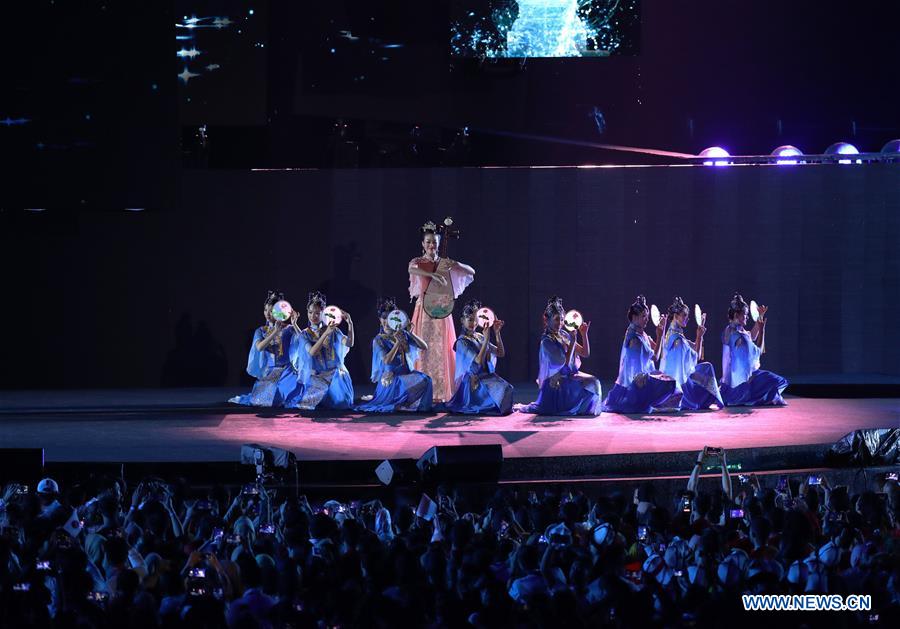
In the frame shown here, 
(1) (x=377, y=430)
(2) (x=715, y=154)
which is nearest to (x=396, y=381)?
(1) (x=377, y=430)

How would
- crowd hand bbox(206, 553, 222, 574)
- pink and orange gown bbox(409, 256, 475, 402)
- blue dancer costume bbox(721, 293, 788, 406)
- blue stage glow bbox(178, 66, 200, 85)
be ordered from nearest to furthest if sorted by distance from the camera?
crowd hand bbox(206, 553, 222, 574) < blue dancer costume bbox(721, 293, 788, 406) < pink and orange gown bbox(409, 256, 475, 402) < blue stage glow bbox(178, 66, 200, 85)

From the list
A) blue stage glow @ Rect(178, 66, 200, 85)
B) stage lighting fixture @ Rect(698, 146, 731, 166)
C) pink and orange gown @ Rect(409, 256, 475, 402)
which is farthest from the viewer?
stage lighting fixture @ Rect(698, 146, 731, 166)

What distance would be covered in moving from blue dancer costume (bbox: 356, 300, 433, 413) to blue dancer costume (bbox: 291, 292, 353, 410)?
1.07 ft

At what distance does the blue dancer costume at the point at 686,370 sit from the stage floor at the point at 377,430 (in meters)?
0.24

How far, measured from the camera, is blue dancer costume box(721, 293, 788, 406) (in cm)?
1242

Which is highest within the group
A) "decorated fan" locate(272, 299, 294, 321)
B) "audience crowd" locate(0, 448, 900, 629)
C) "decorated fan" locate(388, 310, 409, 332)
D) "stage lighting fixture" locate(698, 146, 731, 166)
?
"stage lighting fixture" locate(698, 146, 731, 166)

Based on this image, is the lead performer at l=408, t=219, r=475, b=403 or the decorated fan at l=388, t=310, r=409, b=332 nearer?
the decorated fan at l=388, t=310, r=409, b=332

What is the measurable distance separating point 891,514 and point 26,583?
379 cm

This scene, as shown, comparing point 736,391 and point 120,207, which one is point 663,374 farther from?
point 120,207

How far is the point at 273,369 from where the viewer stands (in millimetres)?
12641

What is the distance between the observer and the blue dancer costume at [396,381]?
1177 cm

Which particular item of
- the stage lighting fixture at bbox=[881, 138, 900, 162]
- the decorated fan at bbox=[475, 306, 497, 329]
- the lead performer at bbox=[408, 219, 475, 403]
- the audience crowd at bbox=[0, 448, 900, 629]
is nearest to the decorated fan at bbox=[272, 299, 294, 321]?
the lead performer at bbox=[408, 219, 475, 403]

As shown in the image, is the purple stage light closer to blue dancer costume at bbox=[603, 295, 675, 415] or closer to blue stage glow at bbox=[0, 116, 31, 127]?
blue dancer costume at bbox=[603, 295, 675, 415]

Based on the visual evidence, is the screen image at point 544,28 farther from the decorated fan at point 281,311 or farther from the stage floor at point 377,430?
the stage floor at point 377,430
